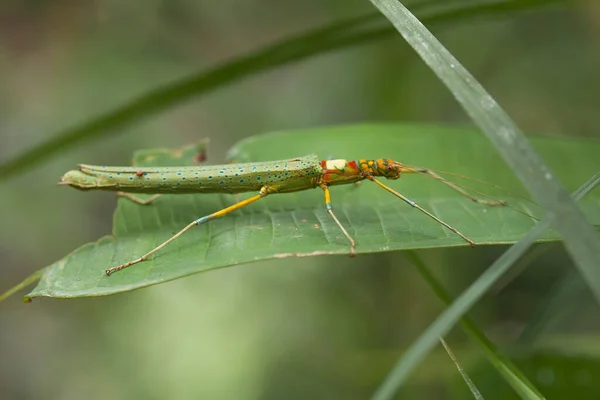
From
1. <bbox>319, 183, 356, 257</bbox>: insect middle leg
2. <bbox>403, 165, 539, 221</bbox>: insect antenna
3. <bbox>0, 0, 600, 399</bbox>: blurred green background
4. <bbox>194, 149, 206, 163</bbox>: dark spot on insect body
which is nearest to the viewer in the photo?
<bbox>319, 183, 356, 257</bbox>: insect middle leg

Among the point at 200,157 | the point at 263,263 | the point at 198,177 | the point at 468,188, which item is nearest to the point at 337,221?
the point at 468,188

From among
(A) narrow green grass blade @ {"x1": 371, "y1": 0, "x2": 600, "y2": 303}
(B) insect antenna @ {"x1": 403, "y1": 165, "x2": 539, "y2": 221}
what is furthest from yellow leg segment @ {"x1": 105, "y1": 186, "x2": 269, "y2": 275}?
(A) narrow green grass blade @ {"x1": 371, "y1": 0, "x2": 600, "y2": 303}

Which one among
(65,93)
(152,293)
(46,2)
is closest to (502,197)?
(152,293)

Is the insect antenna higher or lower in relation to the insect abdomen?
lower

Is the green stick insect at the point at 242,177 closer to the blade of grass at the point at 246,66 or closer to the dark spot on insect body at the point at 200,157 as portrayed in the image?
the blade of grass at the point at 246,66

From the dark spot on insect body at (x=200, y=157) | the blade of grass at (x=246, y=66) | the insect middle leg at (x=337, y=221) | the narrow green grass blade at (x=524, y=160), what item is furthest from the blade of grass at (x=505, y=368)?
the dark spot on insect body at (x=200, y=157)

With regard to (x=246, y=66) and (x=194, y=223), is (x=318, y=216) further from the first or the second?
(x=246, y=66)

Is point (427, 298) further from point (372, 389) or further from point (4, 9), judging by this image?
point (4, 9)

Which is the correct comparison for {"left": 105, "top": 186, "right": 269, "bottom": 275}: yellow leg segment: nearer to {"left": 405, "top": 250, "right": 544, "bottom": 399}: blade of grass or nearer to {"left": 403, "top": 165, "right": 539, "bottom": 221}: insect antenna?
{"left": 403, "top": 165, "right": 539, "bottom": 221}: insect antenna
